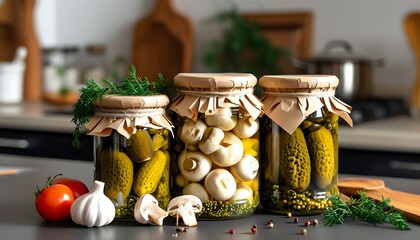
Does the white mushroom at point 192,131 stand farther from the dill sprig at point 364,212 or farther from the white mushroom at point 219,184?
the dill sprig at point 364,212

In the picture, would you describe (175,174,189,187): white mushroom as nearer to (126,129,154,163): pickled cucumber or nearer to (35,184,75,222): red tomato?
(126,129,154,163): pickled cucumber

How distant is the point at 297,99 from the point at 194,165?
0.66 ft

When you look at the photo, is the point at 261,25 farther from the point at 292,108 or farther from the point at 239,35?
the point at 292,108

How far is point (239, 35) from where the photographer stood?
3.29 m

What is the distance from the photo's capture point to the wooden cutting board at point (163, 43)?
11.3 ft

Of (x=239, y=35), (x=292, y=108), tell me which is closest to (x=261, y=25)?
(x=239, y=35)

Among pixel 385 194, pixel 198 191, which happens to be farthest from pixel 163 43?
pixel 198 191

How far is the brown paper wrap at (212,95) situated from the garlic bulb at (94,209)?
177 mm

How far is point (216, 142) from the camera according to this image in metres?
1.22

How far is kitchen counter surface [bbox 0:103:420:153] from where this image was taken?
2443mm

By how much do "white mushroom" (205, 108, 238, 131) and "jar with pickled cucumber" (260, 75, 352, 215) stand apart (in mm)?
77

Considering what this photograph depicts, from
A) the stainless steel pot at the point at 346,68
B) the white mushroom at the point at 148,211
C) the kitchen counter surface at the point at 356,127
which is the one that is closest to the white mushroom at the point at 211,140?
the white mushroom at the point at 148,211

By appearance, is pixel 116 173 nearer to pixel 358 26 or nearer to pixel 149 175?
pixel 149 175

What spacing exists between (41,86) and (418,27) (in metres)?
1.85
